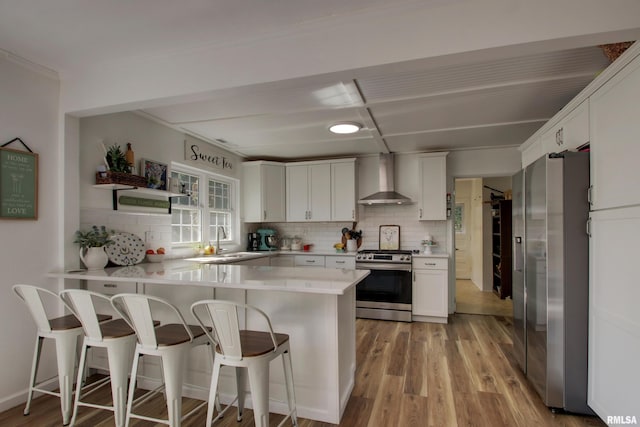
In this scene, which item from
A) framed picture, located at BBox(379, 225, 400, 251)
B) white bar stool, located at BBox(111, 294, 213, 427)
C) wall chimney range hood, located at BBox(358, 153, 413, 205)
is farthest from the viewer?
framed picture, located at BBox(379, 225, 400, 251)

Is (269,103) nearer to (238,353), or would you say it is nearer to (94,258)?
(94,258)

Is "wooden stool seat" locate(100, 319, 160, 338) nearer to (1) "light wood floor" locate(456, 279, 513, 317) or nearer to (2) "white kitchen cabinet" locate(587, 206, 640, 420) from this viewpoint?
(2) "white kitchen cabinet" locate(587, 206, 640, 420)

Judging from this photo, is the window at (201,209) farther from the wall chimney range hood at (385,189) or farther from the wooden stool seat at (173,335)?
the wall chimney range hood at (385,189)

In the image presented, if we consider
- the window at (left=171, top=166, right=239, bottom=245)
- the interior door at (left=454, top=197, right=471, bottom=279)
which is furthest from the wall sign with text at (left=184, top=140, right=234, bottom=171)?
the interior door at (left=454, top=197, right=471, bottom=279)

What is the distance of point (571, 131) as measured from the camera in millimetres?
2361

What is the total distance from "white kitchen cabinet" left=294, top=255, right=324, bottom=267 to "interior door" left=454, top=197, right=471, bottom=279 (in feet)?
15.4

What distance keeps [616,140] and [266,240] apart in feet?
14.6

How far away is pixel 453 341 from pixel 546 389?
→ 1.47 meters

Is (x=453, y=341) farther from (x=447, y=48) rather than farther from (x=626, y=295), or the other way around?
(x=447, y=48)

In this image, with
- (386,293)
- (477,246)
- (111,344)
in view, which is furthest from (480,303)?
(111,344)

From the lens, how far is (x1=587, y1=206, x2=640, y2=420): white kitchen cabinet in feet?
5.61

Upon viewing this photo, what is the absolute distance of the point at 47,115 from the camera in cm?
256

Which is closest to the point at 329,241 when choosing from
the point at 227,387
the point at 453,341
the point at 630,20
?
the point at 453,341

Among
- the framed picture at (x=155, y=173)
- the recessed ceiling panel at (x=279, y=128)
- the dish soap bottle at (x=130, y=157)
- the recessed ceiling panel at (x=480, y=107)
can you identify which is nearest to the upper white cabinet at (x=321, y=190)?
the recessed ceiling panel at (x=279, y=128)
